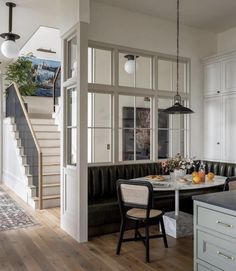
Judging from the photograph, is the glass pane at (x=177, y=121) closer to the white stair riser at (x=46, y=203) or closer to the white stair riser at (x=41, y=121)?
the white stair riser at (x=46, y=203)

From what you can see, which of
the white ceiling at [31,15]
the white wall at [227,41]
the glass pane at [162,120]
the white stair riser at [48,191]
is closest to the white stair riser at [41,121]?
the white ceiling at [31,15]

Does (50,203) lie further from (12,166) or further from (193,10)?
(193,10)


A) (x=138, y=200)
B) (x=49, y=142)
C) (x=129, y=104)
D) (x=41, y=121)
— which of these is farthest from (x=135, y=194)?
(x=41, y=121)

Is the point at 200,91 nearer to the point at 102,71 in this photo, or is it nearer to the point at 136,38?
the point at 136,38

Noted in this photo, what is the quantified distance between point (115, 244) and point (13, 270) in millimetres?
1293

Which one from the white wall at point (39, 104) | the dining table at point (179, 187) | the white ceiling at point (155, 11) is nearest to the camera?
the dining table at point (179, 187)

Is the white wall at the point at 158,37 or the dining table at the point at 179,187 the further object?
the white wall at the point at 158,37

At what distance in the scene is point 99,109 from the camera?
5086mm

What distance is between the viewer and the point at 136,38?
202 inches

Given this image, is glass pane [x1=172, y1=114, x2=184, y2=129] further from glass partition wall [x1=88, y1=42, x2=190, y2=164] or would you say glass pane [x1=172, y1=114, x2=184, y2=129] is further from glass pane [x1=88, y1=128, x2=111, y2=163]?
glass pane [x1=88, y1=128, x2=111, y2=163]

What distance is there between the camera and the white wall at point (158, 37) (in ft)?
15.7

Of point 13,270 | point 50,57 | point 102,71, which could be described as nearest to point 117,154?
point 102,71

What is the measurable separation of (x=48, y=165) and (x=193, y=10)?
4.17 meters

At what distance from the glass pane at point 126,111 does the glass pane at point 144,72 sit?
35 cm
